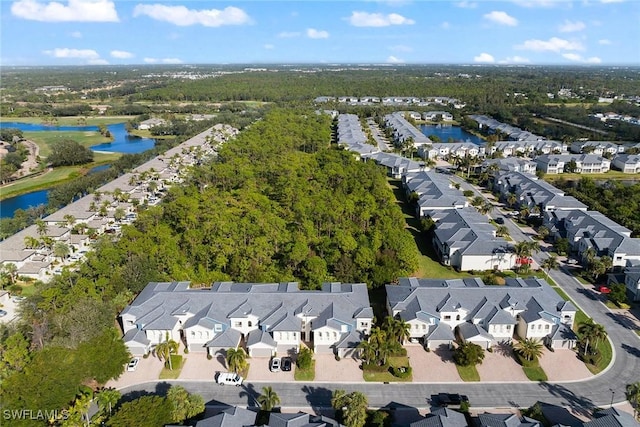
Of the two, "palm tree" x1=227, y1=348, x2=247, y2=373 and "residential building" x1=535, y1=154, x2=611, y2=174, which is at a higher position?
"residential building" x1=535, y1=154, x2=611, y2=174

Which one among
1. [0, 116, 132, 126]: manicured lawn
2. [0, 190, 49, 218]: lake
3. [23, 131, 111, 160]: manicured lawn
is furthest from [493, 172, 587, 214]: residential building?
[0, 116, 132, 126]: manicured lawn

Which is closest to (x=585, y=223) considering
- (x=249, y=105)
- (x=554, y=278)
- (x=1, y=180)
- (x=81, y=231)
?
(x=554, y=278)

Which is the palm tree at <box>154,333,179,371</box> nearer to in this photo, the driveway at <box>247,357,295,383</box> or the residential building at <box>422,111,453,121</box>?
the driveway at <box>247,357,295,383</box>

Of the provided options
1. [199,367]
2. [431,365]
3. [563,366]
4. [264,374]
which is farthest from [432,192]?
[199,367]

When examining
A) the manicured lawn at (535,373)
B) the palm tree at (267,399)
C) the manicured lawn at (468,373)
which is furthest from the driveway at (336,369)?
the manicured lawn at (535,373)

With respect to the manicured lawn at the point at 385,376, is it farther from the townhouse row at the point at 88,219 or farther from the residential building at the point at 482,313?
the townhouse row at the point at 88,219

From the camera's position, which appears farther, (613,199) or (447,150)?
(447,150)

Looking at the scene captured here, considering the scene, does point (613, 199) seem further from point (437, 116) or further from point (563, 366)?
point (437, 116)
